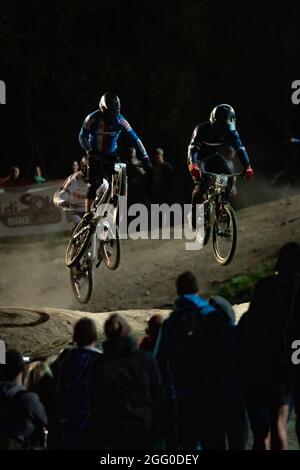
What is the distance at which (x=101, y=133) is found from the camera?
50.9ft

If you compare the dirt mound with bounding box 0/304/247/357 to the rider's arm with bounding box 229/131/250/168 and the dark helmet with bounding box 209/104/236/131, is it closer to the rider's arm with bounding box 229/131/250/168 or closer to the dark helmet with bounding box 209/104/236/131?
the rider's arm with bounding box 229/131/250/168

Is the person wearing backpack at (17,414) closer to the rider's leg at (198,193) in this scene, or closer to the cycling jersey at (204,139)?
the cycling jersey at (204,139)

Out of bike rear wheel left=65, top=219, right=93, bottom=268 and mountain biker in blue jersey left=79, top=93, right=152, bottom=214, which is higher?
mountain biker in blue jersey left=79, top=93, right=152, bottom=214

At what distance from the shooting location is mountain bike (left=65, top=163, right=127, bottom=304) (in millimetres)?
15594

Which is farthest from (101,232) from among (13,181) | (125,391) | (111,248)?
(13,181)

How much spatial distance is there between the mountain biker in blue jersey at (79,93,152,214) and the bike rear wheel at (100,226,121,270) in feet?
1.63

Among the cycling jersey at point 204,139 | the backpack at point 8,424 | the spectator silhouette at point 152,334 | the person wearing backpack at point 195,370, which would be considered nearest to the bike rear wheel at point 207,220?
the cycling jersey at point 204,139

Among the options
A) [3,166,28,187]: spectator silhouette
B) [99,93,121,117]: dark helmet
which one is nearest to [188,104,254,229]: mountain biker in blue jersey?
[99,93,121,117]: dark helmet

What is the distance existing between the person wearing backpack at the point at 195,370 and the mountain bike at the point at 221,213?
649 centimetres

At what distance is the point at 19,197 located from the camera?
25.3m

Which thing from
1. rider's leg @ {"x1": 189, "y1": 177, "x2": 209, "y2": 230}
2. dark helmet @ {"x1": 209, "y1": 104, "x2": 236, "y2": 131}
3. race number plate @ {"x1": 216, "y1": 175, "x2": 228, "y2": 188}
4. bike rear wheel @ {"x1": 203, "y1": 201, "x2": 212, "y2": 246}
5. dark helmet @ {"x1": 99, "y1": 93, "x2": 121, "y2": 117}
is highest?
dark helmet @ {"x1": 99, "y1": 93, "x2": 121, "y2": 117}

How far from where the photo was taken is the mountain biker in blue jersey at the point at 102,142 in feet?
50.6

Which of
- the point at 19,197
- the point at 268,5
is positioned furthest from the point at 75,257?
the point at 268,5

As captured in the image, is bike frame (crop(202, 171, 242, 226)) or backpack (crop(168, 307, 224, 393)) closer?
backpack (crop(168, 307, 224, 393))
